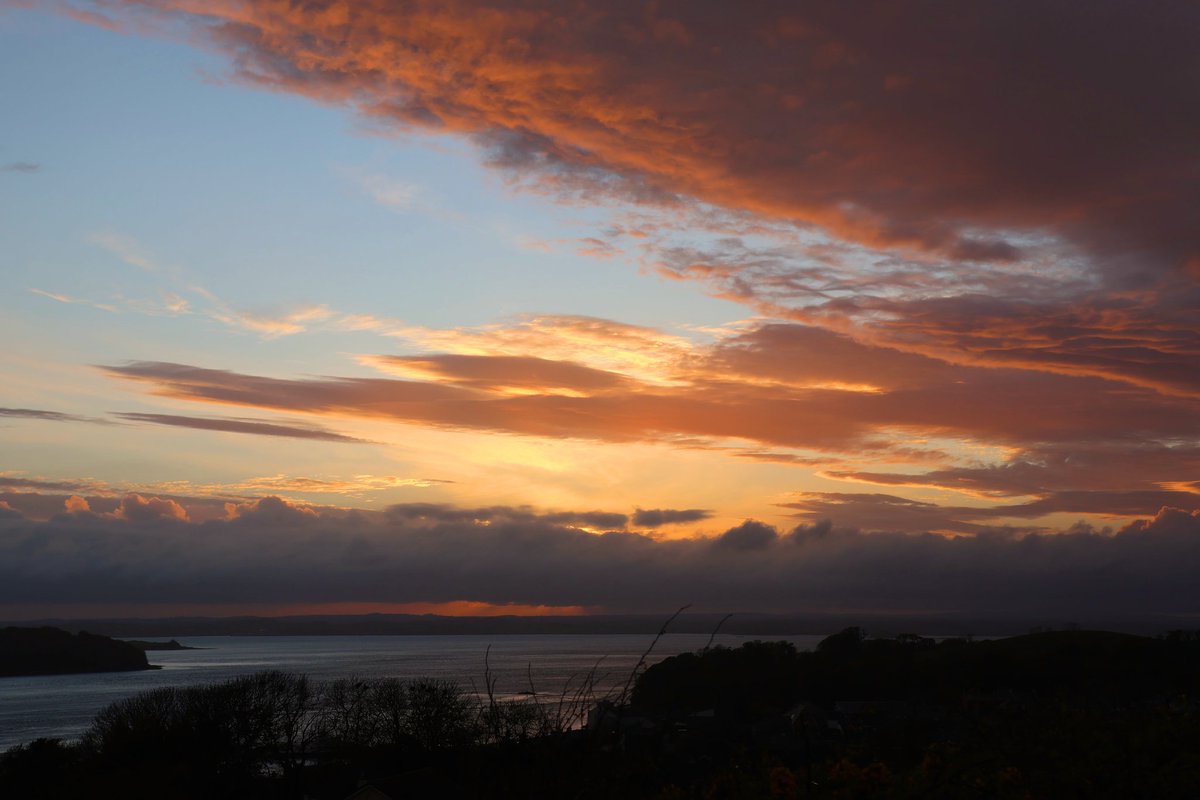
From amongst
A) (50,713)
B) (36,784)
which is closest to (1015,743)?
(36,784)

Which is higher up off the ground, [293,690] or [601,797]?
[601,797]

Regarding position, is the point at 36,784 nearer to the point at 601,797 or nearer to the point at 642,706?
the point at 601,797

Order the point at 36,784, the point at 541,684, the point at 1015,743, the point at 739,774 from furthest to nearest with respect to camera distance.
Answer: the point at 541,684 < the point at 36,784 < the point at 1015,743 < the point at 739,774

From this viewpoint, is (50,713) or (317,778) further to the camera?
(50,713)

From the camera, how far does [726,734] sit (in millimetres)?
47562

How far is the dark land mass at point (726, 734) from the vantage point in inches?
293

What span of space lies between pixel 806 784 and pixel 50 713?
431ft

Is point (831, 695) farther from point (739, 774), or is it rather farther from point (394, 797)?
point (739, 774)

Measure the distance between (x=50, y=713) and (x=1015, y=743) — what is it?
130849 millimetres

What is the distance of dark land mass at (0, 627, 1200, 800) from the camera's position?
744 cm

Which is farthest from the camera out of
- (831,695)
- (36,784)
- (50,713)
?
(50,713)

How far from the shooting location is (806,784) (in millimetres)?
7207

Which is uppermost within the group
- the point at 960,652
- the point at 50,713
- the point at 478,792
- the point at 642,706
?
the point at 478,792

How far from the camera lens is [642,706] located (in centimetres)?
8550
